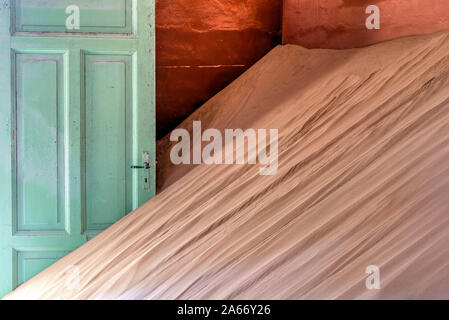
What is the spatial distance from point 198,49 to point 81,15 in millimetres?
1663

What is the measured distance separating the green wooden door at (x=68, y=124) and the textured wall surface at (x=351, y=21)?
71.9 inches

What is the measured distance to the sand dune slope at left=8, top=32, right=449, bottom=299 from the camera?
7.02ft

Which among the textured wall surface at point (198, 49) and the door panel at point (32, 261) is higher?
the textured wall surface at point (198, 49)

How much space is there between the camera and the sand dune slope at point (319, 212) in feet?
7.02

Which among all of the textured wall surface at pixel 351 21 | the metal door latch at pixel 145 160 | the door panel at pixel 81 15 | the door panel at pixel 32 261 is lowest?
the door panel at pixel 32 261

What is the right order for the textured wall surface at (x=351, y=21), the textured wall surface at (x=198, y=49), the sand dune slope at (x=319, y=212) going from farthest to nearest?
the textured wall surface at (x=198, y=49), the textured wall surface at (x=351, y=21), the sand dune slope at (x=319, y=212)

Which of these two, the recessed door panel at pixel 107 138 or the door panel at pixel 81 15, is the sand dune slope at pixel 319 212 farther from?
the door panel at pixel 81 15

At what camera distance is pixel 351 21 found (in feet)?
15.3

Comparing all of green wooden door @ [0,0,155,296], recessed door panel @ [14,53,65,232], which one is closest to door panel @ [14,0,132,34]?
green wooden door @ [0,0,155,296]

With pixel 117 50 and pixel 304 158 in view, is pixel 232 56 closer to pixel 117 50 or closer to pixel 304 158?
pixel 117 50

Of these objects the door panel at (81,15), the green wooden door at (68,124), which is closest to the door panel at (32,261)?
the green wooden door at (68,124)

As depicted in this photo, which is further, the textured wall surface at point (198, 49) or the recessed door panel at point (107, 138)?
the textured wall surface at point (198, 49)

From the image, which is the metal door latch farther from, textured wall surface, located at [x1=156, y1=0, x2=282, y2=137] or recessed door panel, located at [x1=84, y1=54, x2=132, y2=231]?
textured wall surface, located at [x1=156, y1=0, x2=282, y2=137]

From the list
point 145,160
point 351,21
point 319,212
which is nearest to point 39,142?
point 145,160
